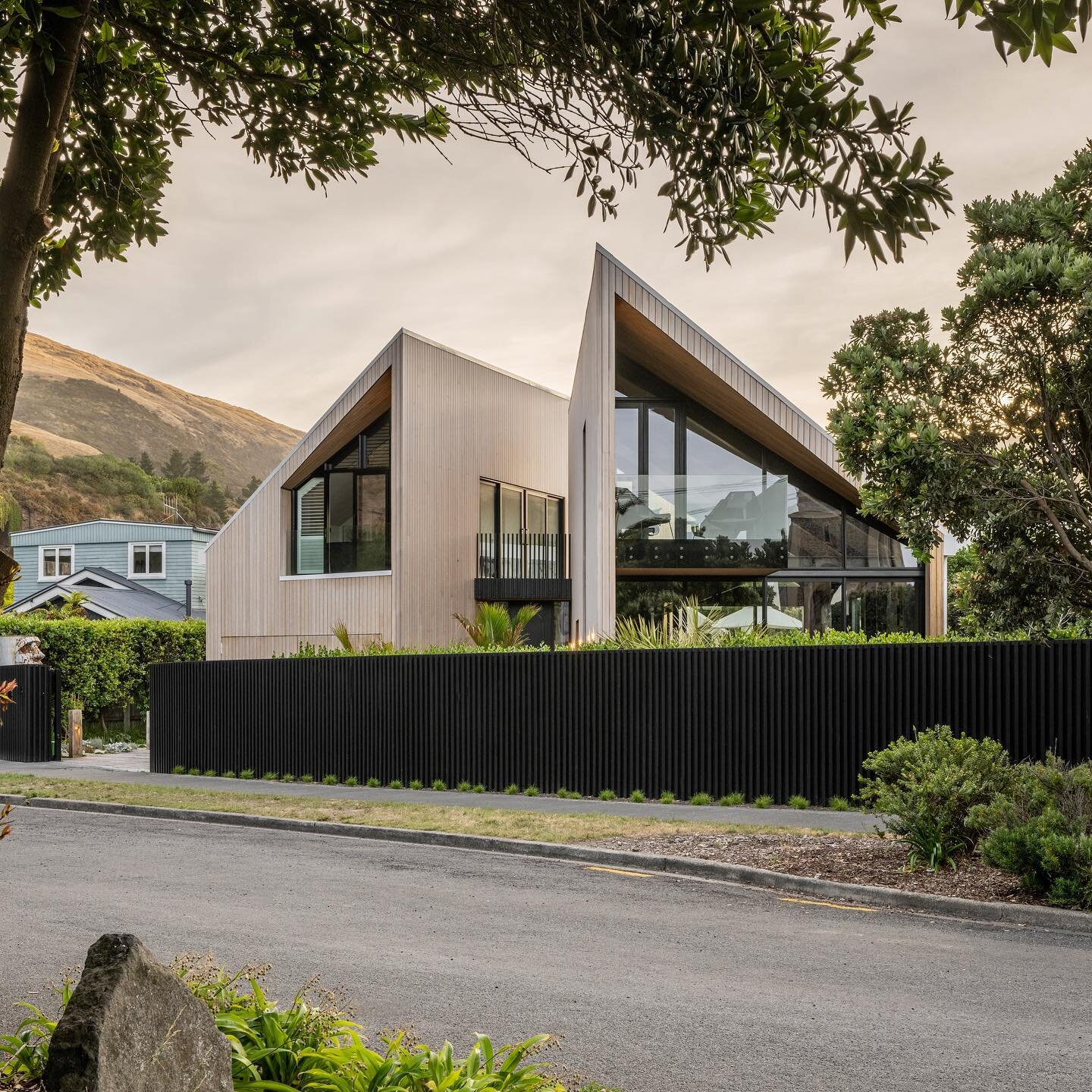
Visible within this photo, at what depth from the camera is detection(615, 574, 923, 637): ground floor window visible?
24297mm

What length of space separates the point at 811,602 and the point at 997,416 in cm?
1387

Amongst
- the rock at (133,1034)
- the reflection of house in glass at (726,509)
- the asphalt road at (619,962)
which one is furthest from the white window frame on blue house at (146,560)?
the rock at (133,1034)

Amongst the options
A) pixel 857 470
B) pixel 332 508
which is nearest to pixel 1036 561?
pixel 857 470

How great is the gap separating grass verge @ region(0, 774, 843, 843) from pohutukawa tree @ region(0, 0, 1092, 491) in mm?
7333

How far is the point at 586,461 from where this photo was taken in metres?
23.5

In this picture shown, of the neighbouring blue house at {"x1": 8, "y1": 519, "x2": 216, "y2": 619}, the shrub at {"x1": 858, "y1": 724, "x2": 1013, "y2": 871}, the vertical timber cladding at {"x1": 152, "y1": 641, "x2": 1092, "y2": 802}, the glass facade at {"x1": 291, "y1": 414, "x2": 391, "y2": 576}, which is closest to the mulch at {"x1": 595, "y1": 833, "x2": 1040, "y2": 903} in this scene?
the shrub at {"x1": 858, "y1": 724, "x2": 1013, "y2": 871}

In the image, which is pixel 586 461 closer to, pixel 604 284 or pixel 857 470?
pixel 604 284

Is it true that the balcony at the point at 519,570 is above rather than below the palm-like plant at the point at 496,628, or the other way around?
above

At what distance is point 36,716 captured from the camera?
22.7 metres

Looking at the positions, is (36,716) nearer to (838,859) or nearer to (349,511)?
(349,511)

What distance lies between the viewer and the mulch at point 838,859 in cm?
880

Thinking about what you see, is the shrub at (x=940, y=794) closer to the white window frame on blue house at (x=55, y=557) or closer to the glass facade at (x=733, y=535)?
the glass facade at (x=733, y=535)

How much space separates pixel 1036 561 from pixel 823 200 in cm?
719

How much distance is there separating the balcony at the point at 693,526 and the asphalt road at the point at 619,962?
1275 cm
